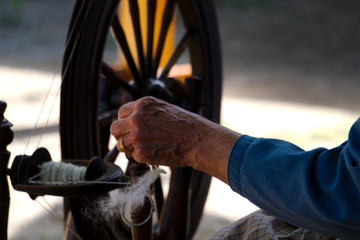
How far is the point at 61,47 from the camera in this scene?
644cm

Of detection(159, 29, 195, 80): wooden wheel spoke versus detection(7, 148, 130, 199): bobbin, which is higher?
detection(159, 29, 195, 80): wooden wheel spoke

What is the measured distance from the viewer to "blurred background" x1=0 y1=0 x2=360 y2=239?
267 cm

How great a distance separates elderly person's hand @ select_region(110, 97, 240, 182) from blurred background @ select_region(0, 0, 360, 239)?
0.57 m

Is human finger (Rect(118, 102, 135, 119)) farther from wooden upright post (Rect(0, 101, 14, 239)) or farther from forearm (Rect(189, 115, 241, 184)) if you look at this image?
wooden upright post (Rect(0, 101, 14, 239))

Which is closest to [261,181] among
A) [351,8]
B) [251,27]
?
[251,27]

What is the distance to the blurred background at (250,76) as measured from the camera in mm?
2670

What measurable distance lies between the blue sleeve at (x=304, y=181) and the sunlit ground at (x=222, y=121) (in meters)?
1.50

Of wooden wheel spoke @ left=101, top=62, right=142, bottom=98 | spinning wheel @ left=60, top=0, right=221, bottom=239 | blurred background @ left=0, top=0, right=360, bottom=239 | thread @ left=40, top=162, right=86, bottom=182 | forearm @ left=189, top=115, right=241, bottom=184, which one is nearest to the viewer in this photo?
forearm @ left=189, top=115, right=241, bottom=184

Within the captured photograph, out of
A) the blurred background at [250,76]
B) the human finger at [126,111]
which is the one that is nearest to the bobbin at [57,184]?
the human finger at [126,111]

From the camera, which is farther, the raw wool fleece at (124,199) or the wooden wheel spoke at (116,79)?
the wooden wheel spoke at (116,79)

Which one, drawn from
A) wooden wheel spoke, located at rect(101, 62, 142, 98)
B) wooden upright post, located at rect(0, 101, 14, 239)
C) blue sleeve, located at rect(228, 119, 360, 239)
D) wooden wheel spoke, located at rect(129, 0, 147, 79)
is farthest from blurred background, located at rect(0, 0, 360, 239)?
blue sleeve, located at rect(228, 119, 360, 239)

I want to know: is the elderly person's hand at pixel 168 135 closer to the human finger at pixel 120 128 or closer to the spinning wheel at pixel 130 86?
the human finger at pixel 120 128

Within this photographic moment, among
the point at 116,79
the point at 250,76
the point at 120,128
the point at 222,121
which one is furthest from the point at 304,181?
the point at 250,76

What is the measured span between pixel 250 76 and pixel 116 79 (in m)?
4.05
